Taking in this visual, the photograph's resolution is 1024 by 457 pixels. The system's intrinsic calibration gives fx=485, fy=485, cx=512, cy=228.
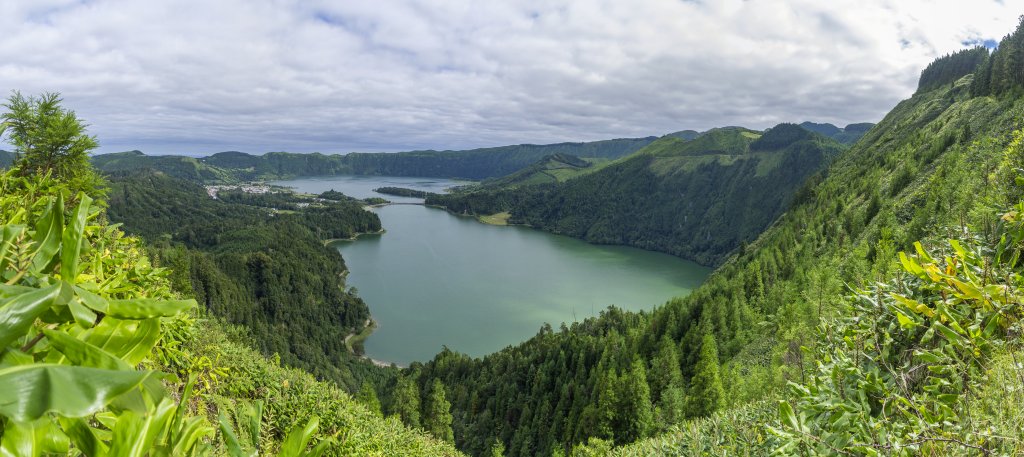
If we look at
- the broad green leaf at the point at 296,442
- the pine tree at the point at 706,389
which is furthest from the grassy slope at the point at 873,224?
the broad green leaf at the point at 296,442

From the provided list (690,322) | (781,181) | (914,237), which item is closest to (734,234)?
(781,181)

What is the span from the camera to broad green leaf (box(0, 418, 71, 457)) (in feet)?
3.46

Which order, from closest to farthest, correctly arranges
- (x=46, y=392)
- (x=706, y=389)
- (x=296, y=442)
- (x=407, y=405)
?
(x=46, y=392), (x=296, y=442), (x=706, y=389), (x=407, y=405)

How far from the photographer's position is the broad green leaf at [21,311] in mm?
997

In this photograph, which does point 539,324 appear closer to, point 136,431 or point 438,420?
point 438,420

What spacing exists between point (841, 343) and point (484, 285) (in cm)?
10506

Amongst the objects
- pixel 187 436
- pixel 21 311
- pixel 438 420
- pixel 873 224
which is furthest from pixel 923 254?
pixel 873 224

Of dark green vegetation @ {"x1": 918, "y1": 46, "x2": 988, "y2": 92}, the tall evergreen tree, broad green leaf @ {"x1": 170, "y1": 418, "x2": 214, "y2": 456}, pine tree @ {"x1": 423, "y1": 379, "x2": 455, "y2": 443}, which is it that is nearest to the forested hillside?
broad green leaf @ {"x1": 170, "y1": 418, "x2": 214, "y2": 456}

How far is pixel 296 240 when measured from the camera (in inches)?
5517

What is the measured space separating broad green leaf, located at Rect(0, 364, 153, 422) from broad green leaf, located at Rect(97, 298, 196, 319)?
0.39 metres

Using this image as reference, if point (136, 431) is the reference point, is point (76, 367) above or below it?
above

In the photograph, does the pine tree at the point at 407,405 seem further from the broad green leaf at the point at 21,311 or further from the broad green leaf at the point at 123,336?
the broad green leaf at the point at 21,311

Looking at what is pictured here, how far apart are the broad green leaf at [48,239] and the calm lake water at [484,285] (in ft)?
255

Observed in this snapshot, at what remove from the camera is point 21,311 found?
1.05 metres
